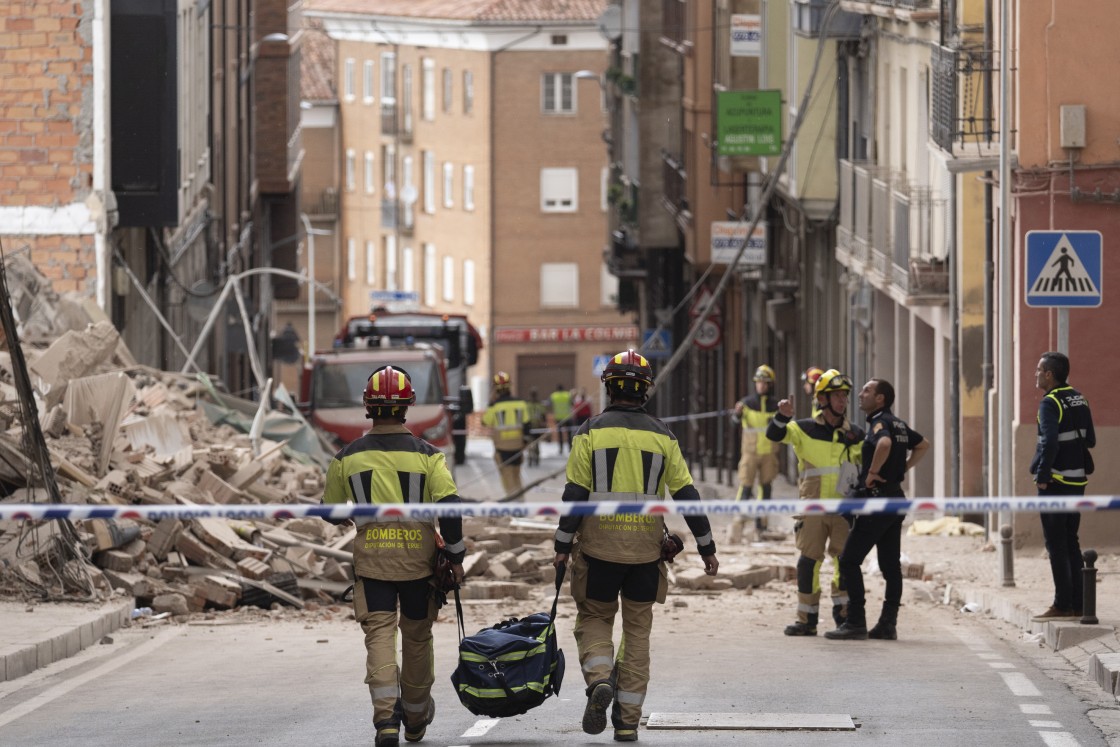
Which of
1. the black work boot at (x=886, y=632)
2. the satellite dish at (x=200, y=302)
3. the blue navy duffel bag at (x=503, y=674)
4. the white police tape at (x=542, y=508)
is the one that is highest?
the white police tape at (x=542, y=508)

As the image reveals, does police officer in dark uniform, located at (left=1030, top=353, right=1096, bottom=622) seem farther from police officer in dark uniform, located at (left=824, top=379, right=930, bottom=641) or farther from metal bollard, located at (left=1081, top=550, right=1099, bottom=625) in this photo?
police officer in dark uniform, located at (left=824, top=379, right=930, bottom=641)

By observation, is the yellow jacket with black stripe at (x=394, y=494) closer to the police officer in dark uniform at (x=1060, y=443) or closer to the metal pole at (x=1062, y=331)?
the police officer in dark uniform at (x=1060, y=443)

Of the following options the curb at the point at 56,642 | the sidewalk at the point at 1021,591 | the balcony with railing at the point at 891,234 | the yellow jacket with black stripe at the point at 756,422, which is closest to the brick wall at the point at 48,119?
the yellow jacket with black stripe at the point at 756,422

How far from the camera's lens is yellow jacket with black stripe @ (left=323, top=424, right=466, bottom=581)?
993 centimetres

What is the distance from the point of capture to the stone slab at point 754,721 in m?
10.3

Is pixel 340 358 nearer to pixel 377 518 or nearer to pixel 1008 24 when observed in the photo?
pixel 1008 24

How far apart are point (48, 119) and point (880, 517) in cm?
1500

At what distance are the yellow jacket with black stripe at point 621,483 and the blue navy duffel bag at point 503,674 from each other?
50 centimetres

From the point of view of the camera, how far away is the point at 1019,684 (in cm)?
1199

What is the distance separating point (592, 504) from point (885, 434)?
440cm

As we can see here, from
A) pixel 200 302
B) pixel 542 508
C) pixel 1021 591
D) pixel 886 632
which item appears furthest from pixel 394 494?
pixel 200 302

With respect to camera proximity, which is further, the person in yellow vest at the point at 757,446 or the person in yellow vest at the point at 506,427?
the person in yellow vest at the point at 506,427

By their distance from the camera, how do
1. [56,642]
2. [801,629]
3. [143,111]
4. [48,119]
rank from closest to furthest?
[56,642] → [801,629] → [48,119] → [143,111]

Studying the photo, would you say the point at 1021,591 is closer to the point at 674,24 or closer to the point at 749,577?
the point at 749,577
